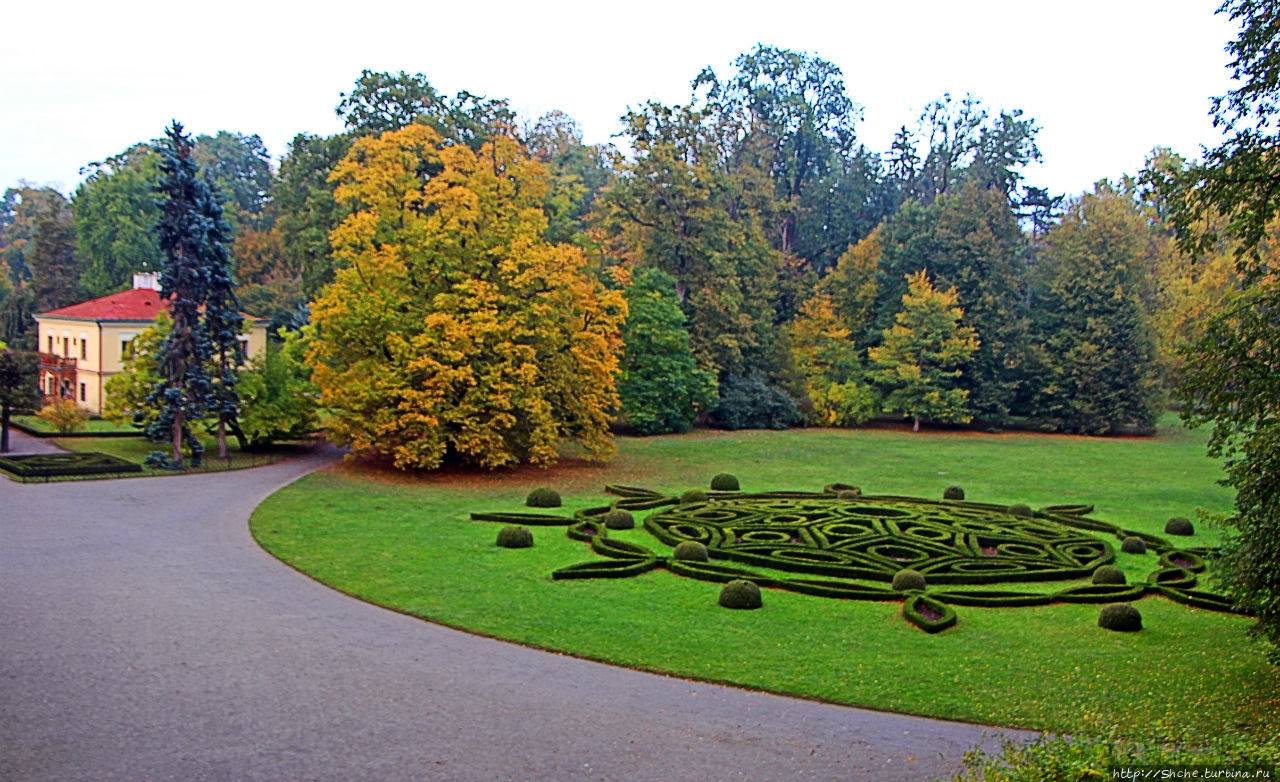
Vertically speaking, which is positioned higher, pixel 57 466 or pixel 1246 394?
pixel 1246 394

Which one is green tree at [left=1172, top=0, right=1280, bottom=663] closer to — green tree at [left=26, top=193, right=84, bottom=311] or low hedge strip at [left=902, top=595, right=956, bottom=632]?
low hedge strip at [left=902, top=595, right=956, bottom=632]

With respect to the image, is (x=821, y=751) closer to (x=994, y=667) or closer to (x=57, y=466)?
(x=994, y=667)

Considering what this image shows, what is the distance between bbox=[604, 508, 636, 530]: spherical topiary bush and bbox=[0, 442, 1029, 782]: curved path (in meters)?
9.02

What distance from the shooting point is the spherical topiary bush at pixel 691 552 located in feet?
73.8

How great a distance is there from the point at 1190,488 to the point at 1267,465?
91.1 ft

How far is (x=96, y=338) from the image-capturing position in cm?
4931

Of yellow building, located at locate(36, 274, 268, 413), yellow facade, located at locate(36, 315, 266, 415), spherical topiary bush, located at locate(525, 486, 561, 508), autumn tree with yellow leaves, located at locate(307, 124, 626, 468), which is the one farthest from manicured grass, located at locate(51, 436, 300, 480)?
spherical topiary bush, located at locate(525, 486, 561, 508)

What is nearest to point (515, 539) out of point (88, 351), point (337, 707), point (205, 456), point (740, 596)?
point (740, 596)

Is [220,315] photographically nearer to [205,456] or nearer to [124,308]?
[205,456]

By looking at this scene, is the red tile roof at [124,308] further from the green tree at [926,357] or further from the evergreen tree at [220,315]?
the green tree at [926,357]

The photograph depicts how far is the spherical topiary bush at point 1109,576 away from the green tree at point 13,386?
36994 mm

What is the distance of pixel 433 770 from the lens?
11.6 m

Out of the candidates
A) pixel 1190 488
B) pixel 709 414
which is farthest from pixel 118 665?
pixel 709 414

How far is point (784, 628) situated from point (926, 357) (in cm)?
4476
